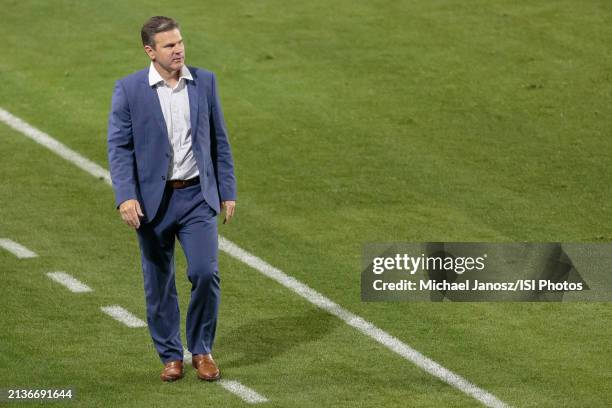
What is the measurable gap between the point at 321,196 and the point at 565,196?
2.02 metres

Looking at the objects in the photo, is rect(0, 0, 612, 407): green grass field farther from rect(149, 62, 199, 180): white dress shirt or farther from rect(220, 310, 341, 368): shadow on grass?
rect(149, 62, 199, 180): white dress shirt

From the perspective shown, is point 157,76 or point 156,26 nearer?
point 156,26

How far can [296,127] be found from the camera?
16.3m

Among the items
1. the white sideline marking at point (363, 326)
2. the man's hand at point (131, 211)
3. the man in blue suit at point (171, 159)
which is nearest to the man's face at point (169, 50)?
the man in blue suit at point (171, 159)

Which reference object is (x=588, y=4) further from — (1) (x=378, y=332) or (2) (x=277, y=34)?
(1) (x=378, y=332)

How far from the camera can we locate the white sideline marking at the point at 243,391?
1023cm

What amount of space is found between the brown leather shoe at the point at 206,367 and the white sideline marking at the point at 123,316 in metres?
1.12

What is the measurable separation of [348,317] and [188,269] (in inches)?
73.6

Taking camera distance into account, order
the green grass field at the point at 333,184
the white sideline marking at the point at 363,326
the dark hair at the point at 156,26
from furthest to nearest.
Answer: the green grass field at the point at 333,184
the white sideline marking at the point at 363,326
the dark hair at the point at 156,26

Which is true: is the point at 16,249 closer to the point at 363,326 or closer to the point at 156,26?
the point at 363,326

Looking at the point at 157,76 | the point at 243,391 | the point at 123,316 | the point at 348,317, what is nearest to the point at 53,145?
the point at 123,316

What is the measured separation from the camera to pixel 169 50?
33.6ft

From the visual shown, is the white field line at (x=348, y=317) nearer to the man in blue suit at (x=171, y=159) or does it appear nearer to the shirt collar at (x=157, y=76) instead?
the man in blue suit at (x=171, y=159)

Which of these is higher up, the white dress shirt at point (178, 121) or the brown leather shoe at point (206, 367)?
the white dress shirt at point (178, 121)
